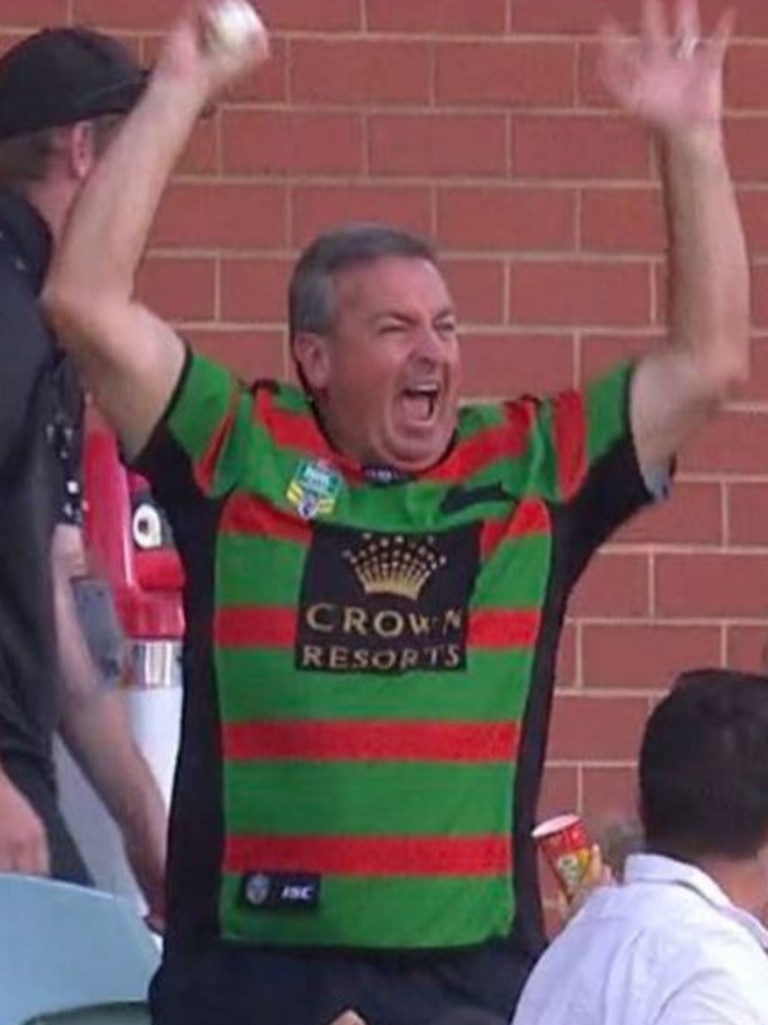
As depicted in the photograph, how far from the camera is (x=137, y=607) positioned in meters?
6.22

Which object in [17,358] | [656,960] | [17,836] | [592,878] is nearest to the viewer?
[656,960]

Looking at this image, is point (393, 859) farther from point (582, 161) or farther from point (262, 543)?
point (582, 161)

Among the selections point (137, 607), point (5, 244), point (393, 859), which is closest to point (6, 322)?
point (5, 244)

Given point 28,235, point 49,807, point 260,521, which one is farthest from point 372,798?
point 28,235

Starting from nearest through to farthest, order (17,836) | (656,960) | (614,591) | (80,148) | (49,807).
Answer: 1. (656,960)
2. (17,836)
3. (49,807)
4. (80,148)
5. (614,591)

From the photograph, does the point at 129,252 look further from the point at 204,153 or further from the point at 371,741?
the point at 204,153

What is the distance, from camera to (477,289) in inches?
291

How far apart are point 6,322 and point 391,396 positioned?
742 mm

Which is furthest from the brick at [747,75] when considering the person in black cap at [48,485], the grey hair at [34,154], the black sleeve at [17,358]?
the black sleeve at [17,358]

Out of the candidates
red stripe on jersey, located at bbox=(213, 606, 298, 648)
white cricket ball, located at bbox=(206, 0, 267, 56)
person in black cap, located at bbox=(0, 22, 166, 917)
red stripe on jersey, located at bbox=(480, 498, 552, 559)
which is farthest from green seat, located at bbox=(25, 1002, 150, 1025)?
white cricket ball, located at bbox=(206, 0, 267, 56)

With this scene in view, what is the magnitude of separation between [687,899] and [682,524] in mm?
3064

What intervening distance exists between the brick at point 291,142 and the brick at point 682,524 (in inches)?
31.9

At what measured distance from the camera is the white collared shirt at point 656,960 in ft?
14.1

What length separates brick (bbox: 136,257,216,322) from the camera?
7344 millimetres
